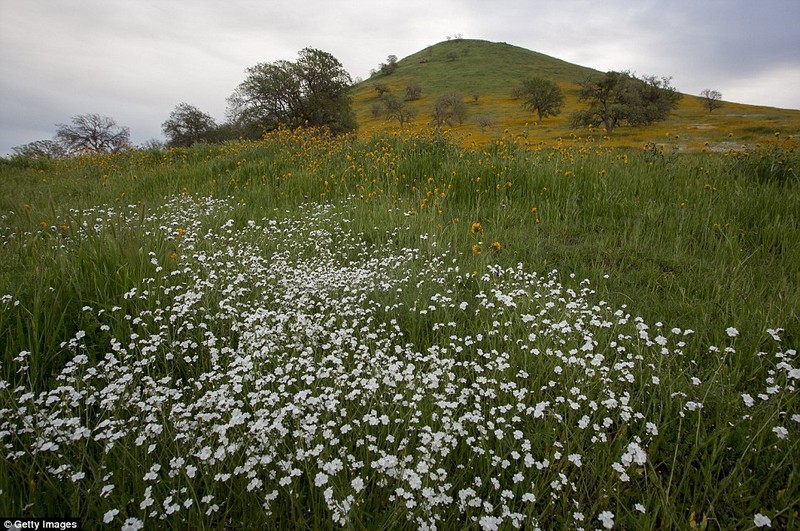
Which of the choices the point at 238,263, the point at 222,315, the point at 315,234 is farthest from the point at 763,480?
the point at 315,234

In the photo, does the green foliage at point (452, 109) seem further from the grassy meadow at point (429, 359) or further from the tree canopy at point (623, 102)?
the grassy meadow at point (429, 359)

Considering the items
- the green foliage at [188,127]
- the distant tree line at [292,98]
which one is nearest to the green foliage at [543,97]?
the distant tree line at [292,98]

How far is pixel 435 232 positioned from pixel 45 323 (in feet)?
12.8

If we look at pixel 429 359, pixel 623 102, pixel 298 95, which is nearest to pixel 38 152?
pixel 429 359

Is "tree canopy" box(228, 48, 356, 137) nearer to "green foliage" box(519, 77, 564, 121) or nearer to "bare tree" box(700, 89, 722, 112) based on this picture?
"green foliage" box(519, 77, 564, 121)

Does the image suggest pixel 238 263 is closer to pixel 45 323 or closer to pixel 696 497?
pixel 45 323

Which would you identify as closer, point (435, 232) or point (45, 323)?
point (45, 323)

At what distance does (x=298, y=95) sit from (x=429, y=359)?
128ft

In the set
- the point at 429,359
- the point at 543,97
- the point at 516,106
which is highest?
the point at 516,106

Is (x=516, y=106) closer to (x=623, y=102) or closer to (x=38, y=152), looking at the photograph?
(x=623, y=102)

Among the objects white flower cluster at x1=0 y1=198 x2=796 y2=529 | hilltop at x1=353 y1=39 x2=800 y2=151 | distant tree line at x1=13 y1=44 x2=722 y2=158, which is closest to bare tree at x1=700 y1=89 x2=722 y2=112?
hilltop at x1=353 y1=39 x2=800 y2=151

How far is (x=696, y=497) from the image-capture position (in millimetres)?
1867

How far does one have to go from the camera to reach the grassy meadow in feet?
6.06

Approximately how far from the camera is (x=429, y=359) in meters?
2.78
